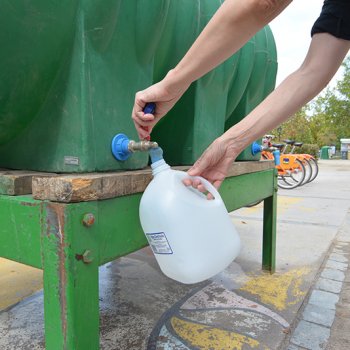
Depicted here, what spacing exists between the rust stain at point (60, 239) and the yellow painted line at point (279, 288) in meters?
1.45

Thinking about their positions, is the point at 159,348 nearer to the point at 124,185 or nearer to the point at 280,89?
the point at 124,185

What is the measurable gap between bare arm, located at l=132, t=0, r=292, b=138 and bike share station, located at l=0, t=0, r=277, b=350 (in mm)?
177

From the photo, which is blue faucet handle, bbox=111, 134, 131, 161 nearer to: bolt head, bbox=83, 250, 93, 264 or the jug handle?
the jug handle

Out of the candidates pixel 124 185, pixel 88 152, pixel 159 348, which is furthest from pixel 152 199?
pixel 159 348

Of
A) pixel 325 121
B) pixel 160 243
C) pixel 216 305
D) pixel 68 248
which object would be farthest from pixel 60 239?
pixel 325 121

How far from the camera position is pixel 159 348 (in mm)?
1726

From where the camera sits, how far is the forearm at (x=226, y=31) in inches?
39.8

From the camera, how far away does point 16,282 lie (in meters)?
2.53

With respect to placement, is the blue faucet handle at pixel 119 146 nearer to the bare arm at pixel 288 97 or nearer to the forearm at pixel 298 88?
the bare arm at pixel 288 97

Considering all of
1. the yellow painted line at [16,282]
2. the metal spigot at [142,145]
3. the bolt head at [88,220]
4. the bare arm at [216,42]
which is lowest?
the yellow painted line at [16,282]

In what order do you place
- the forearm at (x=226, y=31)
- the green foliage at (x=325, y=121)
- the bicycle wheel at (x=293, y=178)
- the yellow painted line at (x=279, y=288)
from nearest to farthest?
the forearm at (x=226, y=31), the yellow painted line at (x=279, y=288), the bicycle wheel at (x=293, y=178), the green foliage at (x=325, y=121)

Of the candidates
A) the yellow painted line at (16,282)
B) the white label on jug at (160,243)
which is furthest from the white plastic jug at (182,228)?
the yellow painted line at (16,282)

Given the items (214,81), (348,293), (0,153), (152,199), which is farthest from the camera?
(348,293)

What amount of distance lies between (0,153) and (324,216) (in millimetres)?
4409
